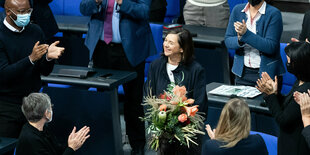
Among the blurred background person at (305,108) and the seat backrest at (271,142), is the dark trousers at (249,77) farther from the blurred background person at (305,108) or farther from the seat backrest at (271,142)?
the blurred background person at (305,108)

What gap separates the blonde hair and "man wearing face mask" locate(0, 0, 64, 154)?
4.82 ft

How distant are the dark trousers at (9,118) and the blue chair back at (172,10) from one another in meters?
3.44

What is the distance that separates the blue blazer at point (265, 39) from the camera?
4699 millimetres

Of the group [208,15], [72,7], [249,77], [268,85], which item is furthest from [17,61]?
[72,7]

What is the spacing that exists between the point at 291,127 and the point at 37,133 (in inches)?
67.1

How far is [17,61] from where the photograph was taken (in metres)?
4.18

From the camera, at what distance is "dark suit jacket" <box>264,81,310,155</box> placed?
3.45 meters

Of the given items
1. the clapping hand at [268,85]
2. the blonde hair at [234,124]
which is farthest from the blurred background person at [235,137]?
the clapping hand at [268,85]

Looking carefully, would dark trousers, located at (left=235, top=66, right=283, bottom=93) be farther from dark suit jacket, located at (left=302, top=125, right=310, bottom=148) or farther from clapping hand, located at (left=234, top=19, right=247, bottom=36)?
dark suit jacket, located at (left=302, top=125, right=310, bottom=148)

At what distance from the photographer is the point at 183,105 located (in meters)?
3.49

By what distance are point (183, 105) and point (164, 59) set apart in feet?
2.88

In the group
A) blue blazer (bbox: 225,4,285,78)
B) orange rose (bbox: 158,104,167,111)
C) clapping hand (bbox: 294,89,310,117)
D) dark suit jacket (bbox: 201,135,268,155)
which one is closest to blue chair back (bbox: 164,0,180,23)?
blue blazer (bbox: 225,4,285,78)

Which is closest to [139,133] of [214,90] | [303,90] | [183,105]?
[214,90]

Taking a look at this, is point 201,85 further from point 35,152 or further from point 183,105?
point 35,152
